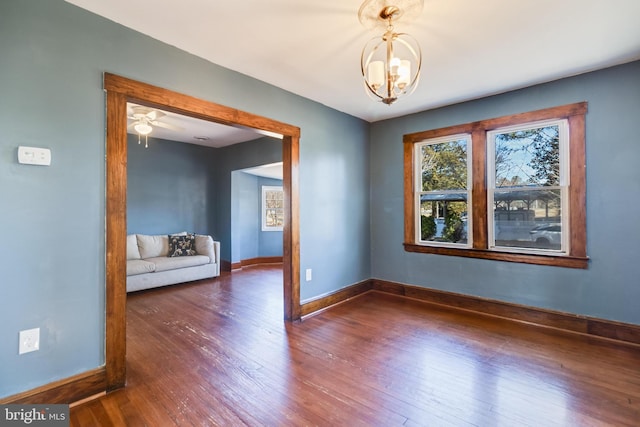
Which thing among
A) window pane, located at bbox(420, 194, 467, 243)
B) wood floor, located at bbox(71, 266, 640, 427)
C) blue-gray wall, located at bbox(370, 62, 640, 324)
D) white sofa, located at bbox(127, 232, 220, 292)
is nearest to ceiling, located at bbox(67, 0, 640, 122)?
blue-gray wall, located at bbox(370, 62, 640, 324)

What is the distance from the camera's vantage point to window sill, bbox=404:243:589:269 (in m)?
3.12

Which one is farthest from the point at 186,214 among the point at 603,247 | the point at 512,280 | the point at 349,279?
the point at 603,247

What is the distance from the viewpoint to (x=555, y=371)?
235 centimetres

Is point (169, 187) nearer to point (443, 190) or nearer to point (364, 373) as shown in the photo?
point (443, 190)

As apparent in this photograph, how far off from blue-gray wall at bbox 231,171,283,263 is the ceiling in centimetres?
381

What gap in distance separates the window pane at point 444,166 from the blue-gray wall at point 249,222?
4069 millimetres

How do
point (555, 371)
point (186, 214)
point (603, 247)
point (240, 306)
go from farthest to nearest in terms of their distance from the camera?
1. point (186, 214)
2. point (240, 306)
3. point (603, 247)
4. point (555, 371)

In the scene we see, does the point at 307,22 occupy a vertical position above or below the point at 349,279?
above

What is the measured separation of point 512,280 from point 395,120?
273 centimetres

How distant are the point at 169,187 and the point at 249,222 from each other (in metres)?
1.92

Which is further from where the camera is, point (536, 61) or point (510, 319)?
point (510, 319)

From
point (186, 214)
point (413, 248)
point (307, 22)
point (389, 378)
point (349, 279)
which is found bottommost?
point (389, 378)

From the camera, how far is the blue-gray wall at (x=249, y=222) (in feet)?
21.2

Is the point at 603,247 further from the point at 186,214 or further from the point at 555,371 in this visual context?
the point at 186,214
